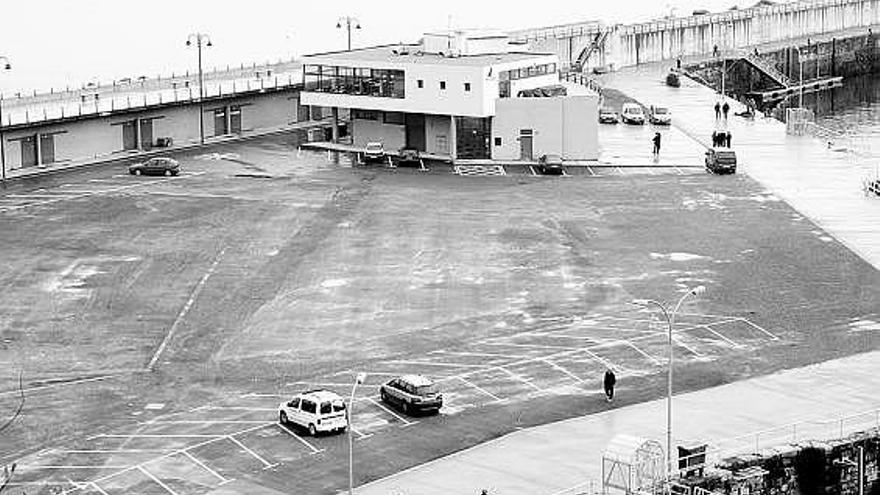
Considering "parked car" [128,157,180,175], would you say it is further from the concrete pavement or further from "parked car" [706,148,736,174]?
the concrete pavement

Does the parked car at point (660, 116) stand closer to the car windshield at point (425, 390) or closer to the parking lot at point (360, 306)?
the parking lot at point (360, 306)

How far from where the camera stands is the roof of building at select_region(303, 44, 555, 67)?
85.0m

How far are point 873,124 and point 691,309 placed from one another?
6057 cm

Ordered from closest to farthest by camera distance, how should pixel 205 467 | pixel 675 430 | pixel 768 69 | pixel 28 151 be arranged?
pixel 205 467 → pixel 675 430 → pixel 28 151 → pixel 768 69

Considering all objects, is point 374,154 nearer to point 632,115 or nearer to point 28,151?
point 28,151

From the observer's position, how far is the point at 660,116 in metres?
96.8

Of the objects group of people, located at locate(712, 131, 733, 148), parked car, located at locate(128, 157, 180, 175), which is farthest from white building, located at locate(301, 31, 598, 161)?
parked car, located at locate(128, 157, 180, 175)

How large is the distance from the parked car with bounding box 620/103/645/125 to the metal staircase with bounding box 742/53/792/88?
35.0 m

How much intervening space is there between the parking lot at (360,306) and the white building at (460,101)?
3.78 metres

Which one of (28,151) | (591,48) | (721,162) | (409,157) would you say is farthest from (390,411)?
(591,48)

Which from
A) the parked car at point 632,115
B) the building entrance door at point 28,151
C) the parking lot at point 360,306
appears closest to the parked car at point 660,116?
the parked car at point 632,115

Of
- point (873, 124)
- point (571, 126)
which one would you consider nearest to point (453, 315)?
point (571, 126)

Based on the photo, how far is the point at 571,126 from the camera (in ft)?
275

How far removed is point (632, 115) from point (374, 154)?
17613 mm
